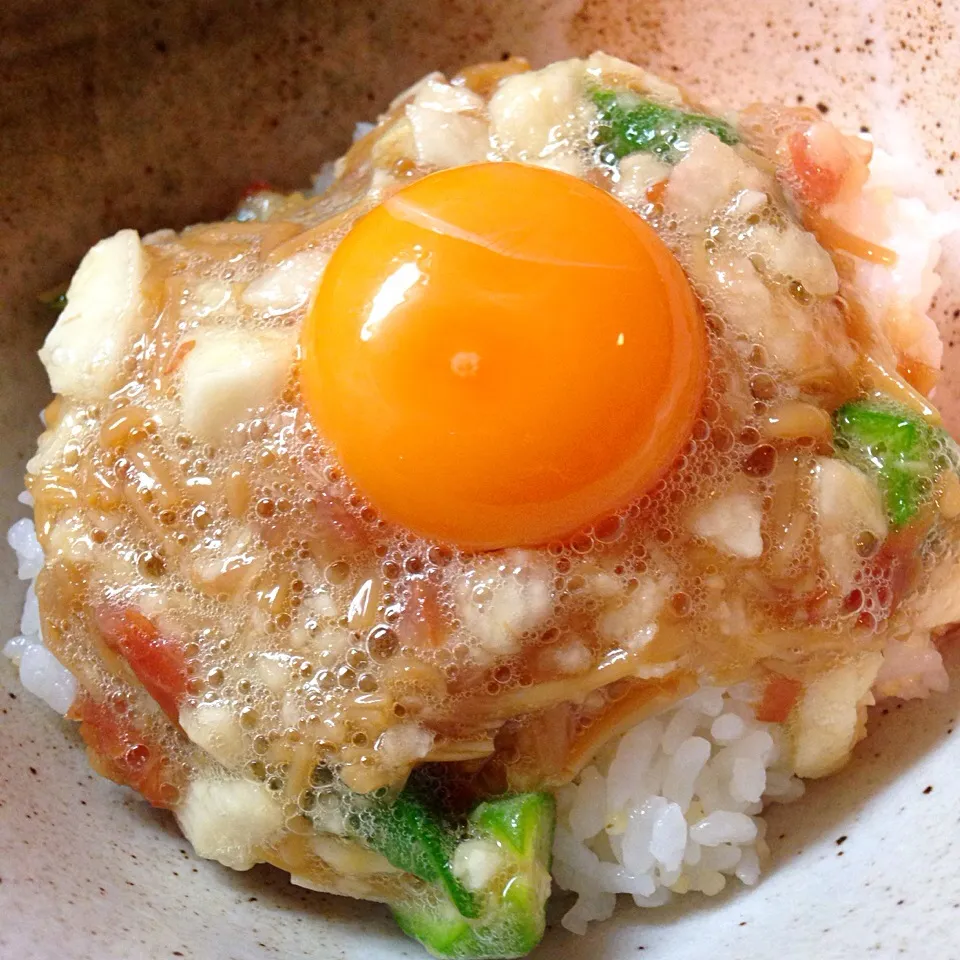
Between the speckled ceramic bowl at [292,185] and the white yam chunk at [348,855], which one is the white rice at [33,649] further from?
the white yam chunk at [348,855]

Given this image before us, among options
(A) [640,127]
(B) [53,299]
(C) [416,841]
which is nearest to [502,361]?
(A) [640,127]

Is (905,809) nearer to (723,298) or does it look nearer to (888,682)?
(888,682)

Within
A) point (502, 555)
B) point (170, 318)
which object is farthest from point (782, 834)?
point (170, 318)

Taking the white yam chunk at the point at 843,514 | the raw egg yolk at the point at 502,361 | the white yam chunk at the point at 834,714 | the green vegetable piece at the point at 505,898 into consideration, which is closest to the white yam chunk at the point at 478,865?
the green vegetable piece at the point at 505,898

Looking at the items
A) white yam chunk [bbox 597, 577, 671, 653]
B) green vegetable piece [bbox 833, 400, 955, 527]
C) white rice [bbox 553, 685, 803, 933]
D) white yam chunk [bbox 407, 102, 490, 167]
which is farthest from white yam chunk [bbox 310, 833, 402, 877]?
white yam chunk [bbox 407, 102, 490, 167]

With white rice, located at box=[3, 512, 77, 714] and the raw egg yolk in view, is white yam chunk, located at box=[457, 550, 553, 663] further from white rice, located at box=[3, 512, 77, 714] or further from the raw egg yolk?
white rice, located at box=[3, 512, 77, 714]

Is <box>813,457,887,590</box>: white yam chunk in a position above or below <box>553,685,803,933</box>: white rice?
above
